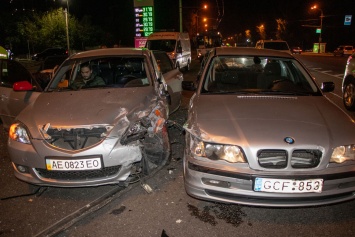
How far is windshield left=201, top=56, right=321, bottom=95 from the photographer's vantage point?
418 centimetres

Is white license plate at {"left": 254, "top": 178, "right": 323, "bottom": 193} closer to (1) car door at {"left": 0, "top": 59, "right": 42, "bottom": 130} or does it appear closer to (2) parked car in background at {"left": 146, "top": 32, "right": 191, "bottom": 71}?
(1) car door at {"left": 0, "top": 59, "right": 42, "bottom": 130}

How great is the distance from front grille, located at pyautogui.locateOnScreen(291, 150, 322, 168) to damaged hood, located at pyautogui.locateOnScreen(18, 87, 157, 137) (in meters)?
1.87

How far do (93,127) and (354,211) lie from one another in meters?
2.92

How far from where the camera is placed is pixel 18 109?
5148 millimetres

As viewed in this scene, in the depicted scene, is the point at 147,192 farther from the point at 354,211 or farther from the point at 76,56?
the point at 76,56

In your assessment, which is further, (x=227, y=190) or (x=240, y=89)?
(x=240, y=89)

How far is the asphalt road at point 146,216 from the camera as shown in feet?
9.64

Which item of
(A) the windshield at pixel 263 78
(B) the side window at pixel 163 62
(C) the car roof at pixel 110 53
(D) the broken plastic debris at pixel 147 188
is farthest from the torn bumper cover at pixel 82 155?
(B) the side window at pixel 163 62

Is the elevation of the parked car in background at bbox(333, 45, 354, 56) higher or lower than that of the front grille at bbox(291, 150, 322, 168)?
higher

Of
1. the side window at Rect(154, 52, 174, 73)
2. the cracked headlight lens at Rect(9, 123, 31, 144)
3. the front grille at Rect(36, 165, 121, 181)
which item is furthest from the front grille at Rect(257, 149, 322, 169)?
the side window at Rect(154, 52, 174, 73)

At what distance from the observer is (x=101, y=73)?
18.2ft

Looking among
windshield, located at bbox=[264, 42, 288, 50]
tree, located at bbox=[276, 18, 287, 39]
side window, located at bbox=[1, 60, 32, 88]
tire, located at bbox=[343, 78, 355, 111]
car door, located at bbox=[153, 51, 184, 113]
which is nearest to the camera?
side window, located at bbox=[1, 60, 32, 88]

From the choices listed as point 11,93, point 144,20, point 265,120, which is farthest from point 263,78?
point 144,20

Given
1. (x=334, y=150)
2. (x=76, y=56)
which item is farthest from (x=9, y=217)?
(x=334, y=150)
